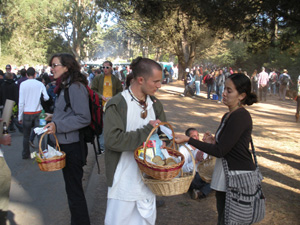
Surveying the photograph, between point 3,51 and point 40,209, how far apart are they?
44.1m

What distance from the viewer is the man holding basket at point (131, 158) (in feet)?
7.64

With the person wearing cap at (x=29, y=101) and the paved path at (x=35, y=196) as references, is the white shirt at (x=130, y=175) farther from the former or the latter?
the person wearing cap at (x=29, y=101)

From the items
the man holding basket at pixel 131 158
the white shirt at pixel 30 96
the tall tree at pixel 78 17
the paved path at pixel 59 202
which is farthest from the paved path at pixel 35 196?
the tall tree at pixel 78 17

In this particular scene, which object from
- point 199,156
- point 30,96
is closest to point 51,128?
point 199,156

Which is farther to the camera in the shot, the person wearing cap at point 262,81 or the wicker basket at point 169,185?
the person wearing cap at point 262,81

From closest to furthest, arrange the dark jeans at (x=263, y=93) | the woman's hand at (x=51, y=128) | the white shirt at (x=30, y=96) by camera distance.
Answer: the woman's hand at (x=51, y=128), the white shirt at (x=30, y=96), the dark jeans at (x=263, y=93)

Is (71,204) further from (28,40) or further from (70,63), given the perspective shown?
(28,40)

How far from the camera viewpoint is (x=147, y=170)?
2.10 meters

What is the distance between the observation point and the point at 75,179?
3.15 meters

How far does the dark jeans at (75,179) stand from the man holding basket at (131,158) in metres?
0.84

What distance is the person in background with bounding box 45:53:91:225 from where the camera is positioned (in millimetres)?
2971

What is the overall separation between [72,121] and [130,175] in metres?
0.97

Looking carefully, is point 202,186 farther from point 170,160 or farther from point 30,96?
point 30,96

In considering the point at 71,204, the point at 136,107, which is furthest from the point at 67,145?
the point at 136,107
